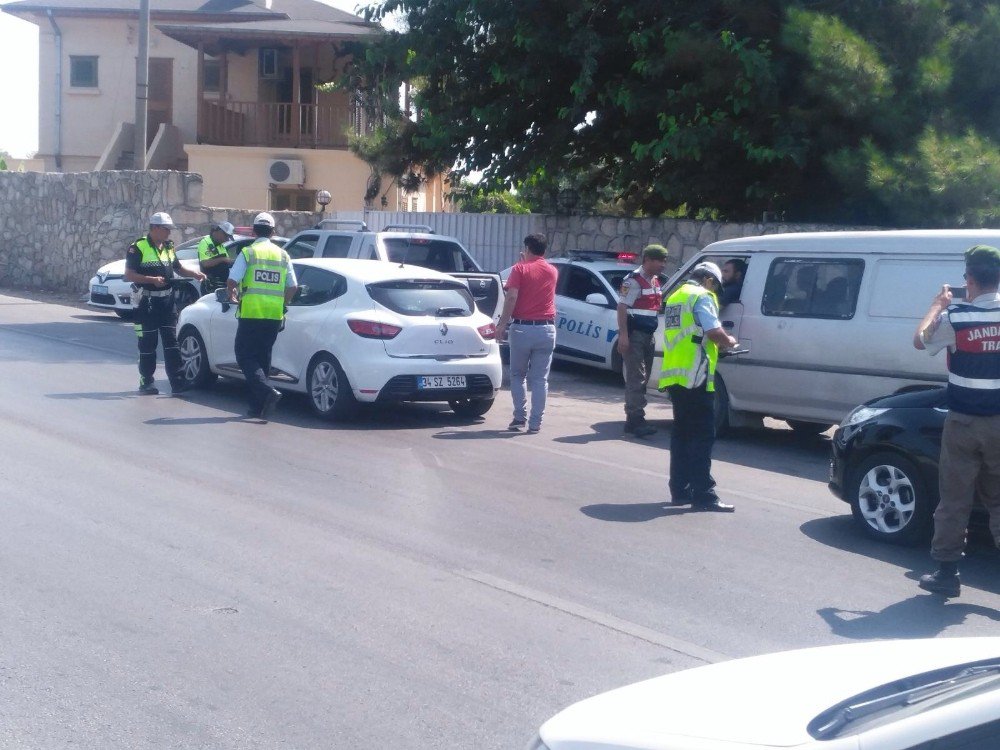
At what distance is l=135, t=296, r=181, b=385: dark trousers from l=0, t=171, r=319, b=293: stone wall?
11766 mm

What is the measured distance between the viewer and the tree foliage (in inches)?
591

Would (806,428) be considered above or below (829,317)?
below

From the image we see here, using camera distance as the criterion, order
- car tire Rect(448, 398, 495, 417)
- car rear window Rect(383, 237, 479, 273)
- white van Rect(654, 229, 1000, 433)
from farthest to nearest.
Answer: car rear window Rect(383, 237, 479, 273)
car tire Rect(448, 398, 495, 417)
white van Rect(654, 229, 1000, 433)

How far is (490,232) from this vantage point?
21.5 meters

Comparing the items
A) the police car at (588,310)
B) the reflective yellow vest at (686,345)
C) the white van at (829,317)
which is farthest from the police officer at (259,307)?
the police car at (588,310)

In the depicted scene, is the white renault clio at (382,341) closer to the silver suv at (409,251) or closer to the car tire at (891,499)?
the silver suv at (409,251)

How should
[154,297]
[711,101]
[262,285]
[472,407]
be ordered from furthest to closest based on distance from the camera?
1. [711,101]
2. [154,297]
3. [472,407]
4. [262,285]

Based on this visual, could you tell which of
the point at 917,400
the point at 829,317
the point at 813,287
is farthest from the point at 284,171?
the point at 917,400

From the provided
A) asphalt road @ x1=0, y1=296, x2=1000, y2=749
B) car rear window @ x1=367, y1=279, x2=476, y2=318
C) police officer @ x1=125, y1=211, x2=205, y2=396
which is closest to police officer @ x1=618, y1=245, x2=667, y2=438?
asphalt road @ x1=0, y1=296, x2=1000, y2=749

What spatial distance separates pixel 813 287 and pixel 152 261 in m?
6.48

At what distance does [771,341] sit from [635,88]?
25.6ft

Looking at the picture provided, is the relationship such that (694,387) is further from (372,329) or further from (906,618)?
(372,329)

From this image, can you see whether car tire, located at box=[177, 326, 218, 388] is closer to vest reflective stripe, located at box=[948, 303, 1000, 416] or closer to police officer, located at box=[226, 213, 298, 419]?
police officer, located at box=[226, 213, 298, 419]

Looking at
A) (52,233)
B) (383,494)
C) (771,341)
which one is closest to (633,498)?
(383,494)
